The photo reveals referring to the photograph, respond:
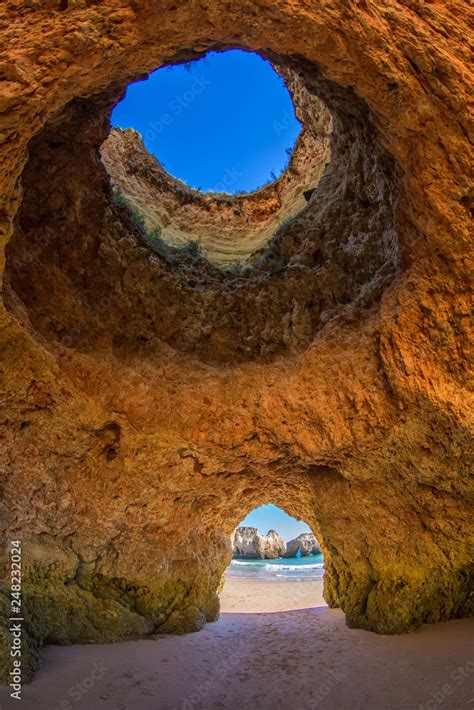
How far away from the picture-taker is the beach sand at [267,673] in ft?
14.8

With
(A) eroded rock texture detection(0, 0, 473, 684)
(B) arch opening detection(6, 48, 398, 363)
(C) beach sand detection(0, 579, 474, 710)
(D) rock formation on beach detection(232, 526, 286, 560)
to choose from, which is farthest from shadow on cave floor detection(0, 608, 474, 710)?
(D) rock formation on beach detection(232, 526, 286, 560)

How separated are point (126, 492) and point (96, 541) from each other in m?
0.90

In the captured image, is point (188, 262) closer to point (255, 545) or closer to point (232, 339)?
point (232, 339)

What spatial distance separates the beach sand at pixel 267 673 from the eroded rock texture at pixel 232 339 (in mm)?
415

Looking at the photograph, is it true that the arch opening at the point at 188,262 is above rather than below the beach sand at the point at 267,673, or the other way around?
above

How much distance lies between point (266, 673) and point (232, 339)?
4938 mm

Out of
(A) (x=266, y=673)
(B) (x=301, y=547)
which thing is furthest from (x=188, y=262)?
(B) (x=301, y=547)

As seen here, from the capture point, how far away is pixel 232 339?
6988 mm

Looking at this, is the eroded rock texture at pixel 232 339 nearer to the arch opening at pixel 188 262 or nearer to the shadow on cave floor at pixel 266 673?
the arch opening at pixel 188 262

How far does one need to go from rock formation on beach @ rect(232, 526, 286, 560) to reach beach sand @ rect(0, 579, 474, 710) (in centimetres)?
3629

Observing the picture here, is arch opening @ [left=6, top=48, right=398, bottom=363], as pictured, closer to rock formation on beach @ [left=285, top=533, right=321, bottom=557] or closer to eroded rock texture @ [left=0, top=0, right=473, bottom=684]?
eroded rock texture @ [left=0, top=0, right=473, bottom=684]

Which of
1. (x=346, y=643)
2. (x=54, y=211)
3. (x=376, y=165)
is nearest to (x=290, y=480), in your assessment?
(x=346, y=643)

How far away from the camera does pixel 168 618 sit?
6797mm

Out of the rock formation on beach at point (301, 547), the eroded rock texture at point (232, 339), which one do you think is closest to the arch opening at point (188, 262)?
the eroded rock texture at point (232, 339)
